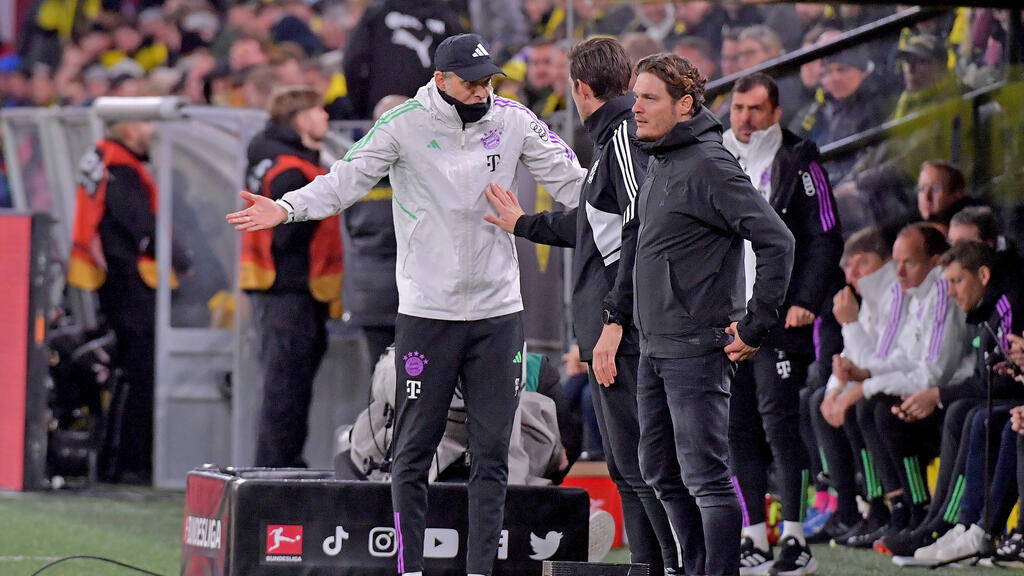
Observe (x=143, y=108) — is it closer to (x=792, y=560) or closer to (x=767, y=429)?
(x=767, y=429)

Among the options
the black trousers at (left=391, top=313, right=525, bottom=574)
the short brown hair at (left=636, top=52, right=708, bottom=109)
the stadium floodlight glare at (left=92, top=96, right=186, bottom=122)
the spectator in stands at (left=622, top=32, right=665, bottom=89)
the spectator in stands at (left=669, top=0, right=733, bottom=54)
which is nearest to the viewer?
the short brown hair at (left=636, top=52, right=708, bottom=109)

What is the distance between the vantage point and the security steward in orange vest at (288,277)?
29.3ft

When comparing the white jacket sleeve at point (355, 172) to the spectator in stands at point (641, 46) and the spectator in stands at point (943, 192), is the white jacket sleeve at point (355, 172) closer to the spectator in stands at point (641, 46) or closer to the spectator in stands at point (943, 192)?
the spectator in stands at point (943, 192)

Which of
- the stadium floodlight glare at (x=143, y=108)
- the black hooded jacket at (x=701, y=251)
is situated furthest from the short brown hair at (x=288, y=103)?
the black hooded jacket at (x=701, y=251)

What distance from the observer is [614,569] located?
196 inches

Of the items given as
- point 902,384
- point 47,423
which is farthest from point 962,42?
point 47,423

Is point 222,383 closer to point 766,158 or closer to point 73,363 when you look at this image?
point 73,363

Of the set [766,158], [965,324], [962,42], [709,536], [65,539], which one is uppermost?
[962,42]

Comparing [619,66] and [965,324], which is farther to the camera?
[965,324]

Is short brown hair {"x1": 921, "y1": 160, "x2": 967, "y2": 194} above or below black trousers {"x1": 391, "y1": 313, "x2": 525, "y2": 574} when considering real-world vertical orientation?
above

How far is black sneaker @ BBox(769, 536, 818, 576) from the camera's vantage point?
6.53 m

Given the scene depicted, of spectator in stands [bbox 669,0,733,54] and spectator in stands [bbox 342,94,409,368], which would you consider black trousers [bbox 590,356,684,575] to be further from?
spectator in stands [bbox 669,0,733,54]

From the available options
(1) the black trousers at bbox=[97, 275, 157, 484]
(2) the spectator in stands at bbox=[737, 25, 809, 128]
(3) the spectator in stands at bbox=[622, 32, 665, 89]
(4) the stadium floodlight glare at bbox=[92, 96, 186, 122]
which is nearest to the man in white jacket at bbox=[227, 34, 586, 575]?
(2) the spectator in stands at bbox=[737, 25, 809, 128]

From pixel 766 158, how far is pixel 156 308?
195 inches
